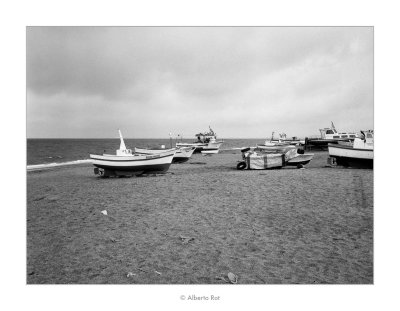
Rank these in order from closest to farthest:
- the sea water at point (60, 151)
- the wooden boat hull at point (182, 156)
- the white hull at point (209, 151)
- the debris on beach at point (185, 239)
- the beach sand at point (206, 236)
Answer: the beach sand at point (206, 236), the debris on beach at point (185, 239), the wooden boat hull at point (182, 156), the sea water at point (60, 151), the white hull at point (209, 151)

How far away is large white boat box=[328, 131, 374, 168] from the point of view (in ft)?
Result: 49.7

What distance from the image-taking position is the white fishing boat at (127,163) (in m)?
16.7

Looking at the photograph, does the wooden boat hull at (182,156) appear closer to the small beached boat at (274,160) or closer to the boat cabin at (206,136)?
the small beached boat at (274,160)

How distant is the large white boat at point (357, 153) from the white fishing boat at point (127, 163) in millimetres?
10900

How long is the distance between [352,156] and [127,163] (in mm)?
13819

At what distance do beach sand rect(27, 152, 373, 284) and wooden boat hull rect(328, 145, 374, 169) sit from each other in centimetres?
489

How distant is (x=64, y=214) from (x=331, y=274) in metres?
7.91

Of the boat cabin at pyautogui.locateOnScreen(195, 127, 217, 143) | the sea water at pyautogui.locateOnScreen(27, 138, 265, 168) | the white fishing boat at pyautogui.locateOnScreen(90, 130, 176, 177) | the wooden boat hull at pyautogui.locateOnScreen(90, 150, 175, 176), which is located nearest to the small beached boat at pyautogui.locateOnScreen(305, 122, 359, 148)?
the sea water at pyautogui.locateOnScreen(27, 138, 265, 168)

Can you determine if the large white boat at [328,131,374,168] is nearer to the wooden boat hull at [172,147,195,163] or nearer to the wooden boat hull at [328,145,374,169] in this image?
the wooden boat hull at [328,145,374,169]

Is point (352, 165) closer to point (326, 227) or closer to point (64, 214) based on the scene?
point (326, 227)

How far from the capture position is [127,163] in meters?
16.7

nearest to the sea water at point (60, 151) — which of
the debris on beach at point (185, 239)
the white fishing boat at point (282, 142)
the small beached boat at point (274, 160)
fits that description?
the debris on beach at point (185, 239)
